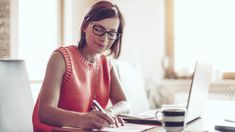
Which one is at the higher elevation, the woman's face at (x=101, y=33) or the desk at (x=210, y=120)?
the woman's face at (x=101, y=33)

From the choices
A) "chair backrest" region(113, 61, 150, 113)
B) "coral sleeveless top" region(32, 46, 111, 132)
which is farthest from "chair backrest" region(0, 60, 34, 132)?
"chair backrest" region(113, 61, 150, 113)

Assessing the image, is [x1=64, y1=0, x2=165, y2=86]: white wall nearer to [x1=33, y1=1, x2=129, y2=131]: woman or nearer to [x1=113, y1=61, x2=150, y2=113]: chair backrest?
[x1=113, y1=61, x2=150, y2=113]: chair backrest

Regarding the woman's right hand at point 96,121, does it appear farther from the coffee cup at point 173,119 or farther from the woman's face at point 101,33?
the woman's face at point 101,33

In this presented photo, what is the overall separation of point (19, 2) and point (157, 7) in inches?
60.2

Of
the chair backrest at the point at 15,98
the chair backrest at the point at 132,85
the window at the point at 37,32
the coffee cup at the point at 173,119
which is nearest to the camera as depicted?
the coffee cup at the point at 173,119

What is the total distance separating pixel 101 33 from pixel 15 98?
1.42 feet

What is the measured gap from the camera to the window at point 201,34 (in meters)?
3.43

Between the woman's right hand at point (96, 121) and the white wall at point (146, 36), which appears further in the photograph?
the white wall at point (146, 36)

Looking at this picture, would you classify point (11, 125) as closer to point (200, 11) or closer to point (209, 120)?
point (209, 120)

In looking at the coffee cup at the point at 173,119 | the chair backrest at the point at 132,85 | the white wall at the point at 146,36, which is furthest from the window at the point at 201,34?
the coffee cup at the point at 173,119

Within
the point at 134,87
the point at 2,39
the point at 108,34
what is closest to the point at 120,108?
the point at 108,34

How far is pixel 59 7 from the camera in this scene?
3.22 meters

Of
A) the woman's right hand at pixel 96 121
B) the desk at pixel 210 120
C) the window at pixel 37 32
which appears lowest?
the desk at pixel 210 120

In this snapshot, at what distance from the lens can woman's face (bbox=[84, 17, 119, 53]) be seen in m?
1.44
